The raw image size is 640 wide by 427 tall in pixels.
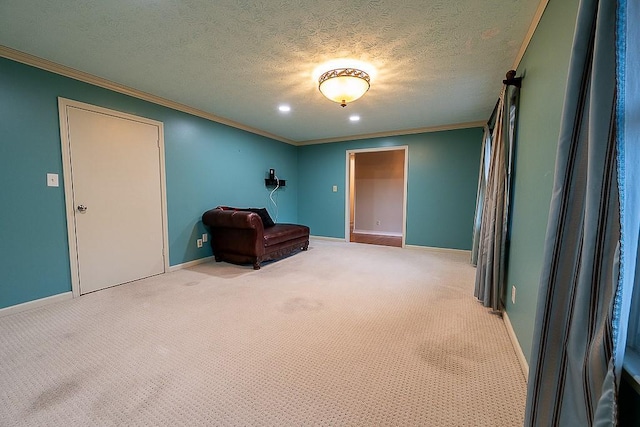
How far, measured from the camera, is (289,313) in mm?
2250

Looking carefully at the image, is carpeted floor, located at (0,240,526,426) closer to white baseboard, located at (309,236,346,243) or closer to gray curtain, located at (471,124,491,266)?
gray curtain, located at (471,124,491,266)

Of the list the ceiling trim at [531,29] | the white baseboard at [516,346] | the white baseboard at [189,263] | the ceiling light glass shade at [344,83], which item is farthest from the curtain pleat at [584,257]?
the white baseboard at [189,263]

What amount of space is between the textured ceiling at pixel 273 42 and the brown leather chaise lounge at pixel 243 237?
1521mm

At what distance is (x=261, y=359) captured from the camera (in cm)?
163

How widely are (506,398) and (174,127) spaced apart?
419 cm

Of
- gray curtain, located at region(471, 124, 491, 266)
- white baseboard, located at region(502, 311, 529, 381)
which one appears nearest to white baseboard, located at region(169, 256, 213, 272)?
white baseboard, located at region(502, 311, 529, 381)

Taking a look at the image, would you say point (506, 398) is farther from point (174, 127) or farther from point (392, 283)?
point (174, 127)

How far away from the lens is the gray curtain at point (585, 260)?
64 centimetres

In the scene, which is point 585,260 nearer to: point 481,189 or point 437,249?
point 481,189

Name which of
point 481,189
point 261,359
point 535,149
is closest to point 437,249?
point 481,189

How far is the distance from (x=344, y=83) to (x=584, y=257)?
218 cm

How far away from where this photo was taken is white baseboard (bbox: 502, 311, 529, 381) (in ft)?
4.83

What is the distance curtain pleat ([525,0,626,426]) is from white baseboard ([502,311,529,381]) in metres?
0.73

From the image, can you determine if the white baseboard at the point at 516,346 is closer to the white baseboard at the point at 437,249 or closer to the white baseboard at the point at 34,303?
the white baseboard at the point at 437,249
